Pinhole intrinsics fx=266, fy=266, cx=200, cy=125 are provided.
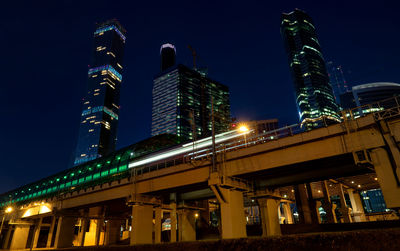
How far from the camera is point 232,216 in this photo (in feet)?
88.5

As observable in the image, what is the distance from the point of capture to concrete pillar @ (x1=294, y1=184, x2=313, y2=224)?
55156 mm

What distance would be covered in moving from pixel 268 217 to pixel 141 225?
1679 centimetres

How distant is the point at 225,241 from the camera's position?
1880cm

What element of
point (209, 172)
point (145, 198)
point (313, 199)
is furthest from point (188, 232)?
point (313, 199)

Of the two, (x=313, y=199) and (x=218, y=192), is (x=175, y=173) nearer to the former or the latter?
(x=218, y=192)

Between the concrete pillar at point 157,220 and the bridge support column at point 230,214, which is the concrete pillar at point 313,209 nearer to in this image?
the concrete pillar at point 157,220

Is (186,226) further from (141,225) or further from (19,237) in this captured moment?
(19,237)

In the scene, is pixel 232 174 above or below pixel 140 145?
below

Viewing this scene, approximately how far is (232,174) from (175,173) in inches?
318

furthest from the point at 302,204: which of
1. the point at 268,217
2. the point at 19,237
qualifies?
the point at 19,237

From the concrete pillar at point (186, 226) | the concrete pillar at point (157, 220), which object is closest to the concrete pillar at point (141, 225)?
the concrete pillar at point (157, 220)

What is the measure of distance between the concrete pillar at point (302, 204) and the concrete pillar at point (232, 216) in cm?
3164

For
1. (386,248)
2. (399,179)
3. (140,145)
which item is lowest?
(386,248)

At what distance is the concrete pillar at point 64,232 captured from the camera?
5022 cm
